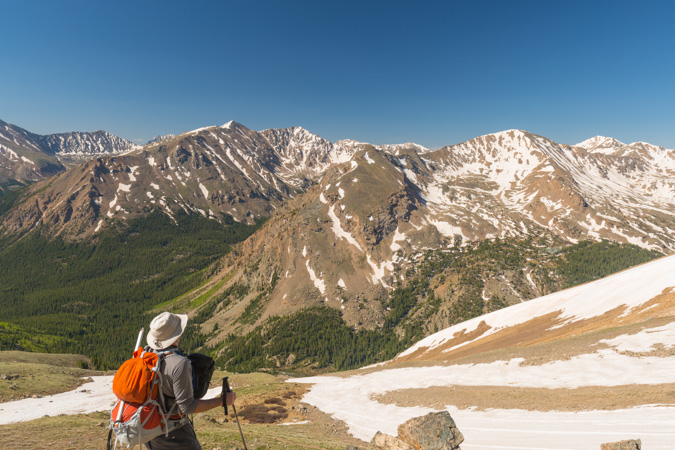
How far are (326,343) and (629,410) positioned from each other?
158829mm

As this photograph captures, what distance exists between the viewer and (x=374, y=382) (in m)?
39.4

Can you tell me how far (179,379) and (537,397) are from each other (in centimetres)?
2841

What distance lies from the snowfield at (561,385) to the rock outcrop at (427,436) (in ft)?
20.1

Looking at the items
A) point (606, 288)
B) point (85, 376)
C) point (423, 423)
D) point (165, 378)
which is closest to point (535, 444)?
point (423, 423)

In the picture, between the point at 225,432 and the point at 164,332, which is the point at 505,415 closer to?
the point at 225,432

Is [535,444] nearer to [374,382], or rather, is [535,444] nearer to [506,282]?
[374,382]

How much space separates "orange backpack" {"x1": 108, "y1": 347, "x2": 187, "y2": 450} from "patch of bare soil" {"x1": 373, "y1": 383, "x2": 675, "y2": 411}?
1004 inches

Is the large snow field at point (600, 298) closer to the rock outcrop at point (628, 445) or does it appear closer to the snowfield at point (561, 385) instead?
the snowfield at point (561, 385)

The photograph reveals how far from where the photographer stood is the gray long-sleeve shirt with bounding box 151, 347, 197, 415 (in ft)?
17.0

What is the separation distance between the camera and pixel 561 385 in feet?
85.4

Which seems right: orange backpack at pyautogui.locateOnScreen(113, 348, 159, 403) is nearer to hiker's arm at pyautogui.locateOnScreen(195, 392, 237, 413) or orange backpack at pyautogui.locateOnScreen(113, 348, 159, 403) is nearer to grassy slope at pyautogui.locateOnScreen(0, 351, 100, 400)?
hiker's arm at pyautogui.locateOnScreen(195, 392, 237, 413)

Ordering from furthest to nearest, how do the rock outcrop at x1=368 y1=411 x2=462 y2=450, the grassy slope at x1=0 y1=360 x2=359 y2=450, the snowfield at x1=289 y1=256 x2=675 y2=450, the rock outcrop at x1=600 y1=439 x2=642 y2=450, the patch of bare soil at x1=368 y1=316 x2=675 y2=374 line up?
the patch of bare soil at x1=368 y1=316 x2=675 y2=374
the grassy slope at x1=0 y1=360 x2=359 y2=450
the snowfield at x1=289 y1=256 x2=675 y2=450
the rock outcrop at x1=368 y1=411 x2=462 y2=450
the rock outcrop at x1=600 y1=439 x2=642 y2=450

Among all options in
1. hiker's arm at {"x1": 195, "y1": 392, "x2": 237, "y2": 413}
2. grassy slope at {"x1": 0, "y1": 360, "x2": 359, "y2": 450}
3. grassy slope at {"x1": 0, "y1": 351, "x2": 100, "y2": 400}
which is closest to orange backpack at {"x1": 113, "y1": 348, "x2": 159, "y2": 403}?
hiker's arm at {"x1": 195, "y1": 392, "x2": 237, "y2": 413}

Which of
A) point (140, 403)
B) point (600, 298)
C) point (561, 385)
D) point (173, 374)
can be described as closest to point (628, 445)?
point (173, 374)
